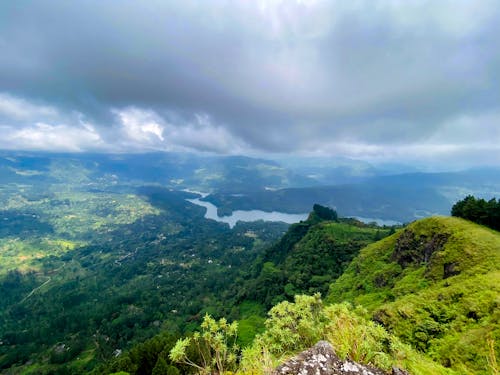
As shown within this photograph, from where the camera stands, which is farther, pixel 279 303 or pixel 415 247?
pixel 415 247

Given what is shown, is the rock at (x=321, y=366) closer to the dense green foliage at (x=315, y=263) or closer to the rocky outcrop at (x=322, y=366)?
the rocky outcrop at (x=322, y=366)

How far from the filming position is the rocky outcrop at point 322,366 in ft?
19.9

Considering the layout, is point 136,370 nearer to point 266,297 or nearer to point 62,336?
point 266,297

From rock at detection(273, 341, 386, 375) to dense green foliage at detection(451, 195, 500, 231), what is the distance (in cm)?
4081

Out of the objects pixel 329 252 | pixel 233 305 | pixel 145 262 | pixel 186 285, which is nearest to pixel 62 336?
pixel 186 285

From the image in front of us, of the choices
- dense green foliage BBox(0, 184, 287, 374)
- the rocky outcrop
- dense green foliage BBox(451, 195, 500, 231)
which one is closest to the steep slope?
the rocky outcrop

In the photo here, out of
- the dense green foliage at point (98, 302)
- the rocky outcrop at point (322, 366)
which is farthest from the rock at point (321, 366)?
the dense green foliage at point (98, 302)

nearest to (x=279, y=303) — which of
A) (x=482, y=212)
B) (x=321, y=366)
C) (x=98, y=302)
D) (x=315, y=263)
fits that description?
(x=321, y=366)

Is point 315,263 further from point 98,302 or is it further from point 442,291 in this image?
point 98,302

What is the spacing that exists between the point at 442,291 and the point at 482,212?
2403cm

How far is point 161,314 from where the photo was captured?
107 meters

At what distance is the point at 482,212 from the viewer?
35094 millimetres

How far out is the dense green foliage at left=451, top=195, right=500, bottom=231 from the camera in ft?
111

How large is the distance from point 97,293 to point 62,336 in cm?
4212
